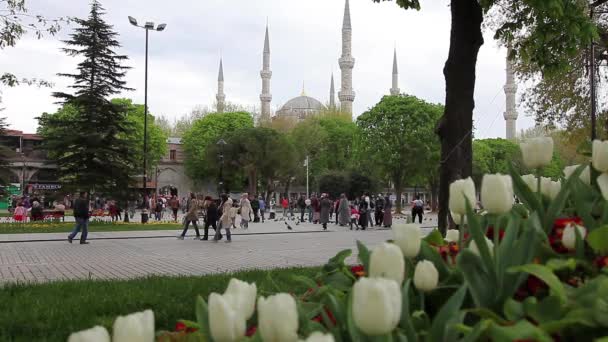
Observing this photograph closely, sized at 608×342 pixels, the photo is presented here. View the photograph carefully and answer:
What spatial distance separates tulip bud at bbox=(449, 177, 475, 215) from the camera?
76.7 inches

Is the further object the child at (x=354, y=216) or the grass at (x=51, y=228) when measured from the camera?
the child at (x=354, y=216)

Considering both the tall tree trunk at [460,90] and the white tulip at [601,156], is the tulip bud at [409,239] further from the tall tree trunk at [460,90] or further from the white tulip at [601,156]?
the tall tree trunk at [460,90]

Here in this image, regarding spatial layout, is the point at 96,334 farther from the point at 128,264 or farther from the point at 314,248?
the point at 314,248

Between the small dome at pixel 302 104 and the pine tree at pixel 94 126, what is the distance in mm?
76053

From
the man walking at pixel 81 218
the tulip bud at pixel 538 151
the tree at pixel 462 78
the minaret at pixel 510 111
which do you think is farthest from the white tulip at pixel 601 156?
the minaret at pixel 510 111

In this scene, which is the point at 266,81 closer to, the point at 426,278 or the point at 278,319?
the point at 426,278

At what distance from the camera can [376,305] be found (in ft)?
3.47

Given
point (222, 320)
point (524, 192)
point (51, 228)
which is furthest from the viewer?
point (51, 228)

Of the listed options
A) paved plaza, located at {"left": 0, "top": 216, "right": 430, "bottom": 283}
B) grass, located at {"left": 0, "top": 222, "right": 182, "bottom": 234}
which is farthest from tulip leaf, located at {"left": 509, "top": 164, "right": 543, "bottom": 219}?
grass, located at {"left": 0, "top": 222, "right": 182, "bottom": 234}

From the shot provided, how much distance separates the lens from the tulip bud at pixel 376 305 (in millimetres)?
1047

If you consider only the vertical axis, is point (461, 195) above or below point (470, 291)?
above

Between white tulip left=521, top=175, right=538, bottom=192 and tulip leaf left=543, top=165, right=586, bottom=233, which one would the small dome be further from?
tulip leaf left=543, top=165, right=586, bottom=233

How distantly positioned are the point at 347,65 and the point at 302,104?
13990mm

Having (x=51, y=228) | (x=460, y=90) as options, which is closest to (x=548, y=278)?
(x=460, y=90)
